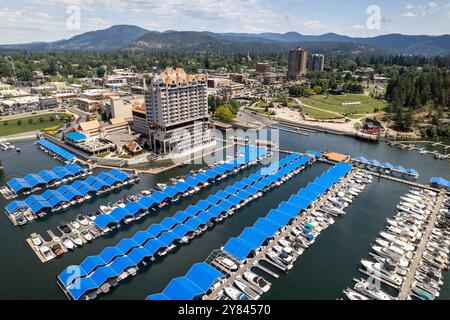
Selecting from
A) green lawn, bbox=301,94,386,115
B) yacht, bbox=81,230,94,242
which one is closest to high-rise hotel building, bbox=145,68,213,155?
yacht, bbox=81,230,94,242

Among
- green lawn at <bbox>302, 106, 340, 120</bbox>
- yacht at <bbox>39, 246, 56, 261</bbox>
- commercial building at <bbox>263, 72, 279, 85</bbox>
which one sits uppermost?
commercial building at <bbox>263, 72, 279, 85</bbox>

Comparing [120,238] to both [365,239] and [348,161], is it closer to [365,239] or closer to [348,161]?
[365,239]

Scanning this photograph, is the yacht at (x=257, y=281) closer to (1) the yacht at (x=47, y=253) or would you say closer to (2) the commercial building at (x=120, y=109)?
(1) the yacht at (x=47, y=253)

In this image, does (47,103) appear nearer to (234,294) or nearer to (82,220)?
(82,220)

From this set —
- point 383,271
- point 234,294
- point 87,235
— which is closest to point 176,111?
point 87,235

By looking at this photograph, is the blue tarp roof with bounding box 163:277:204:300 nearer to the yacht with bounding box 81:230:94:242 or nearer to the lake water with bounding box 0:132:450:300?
the lake water with bounding box 0:132:450:300
